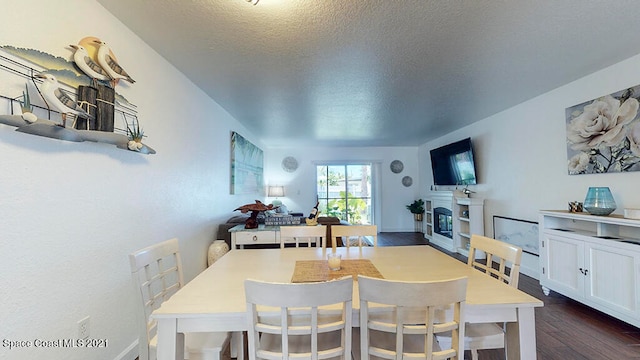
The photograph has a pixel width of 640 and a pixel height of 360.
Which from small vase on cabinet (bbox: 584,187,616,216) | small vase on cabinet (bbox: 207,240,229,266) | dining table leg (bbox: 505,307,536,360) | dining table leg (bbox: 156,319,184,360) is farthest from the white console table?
small vase on cabinet (bbox: 584,187,616,216)

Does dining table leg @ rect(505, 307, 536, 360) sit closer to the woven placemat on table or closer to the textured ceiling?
the woven placemat on table

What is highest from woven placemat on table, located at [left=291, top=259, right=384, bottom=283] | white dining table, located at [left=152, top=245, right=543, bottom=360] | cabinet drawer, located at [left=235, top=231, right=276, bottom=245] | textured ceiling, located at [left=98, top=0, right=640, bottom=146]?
textured ceiling, located at [left=98, top=0, right=640, bottom=146]

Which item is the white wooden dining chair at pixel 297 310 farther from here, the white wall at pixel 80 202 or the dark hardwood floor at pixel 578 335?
the dark hardwood floor at pixel 578 335

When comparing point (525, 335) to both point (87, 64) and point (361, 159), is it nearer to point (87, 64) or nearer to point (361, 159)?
point (87, 64)

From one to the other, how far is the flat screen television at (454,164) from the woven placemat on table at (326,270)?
4.05 m

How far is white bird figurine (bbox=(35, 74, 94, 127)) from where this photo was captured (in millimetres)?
1285

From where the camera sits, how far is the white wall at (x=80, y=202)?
1203mm

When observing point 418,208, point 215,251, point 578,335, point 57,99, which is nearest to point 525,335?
point 578,335

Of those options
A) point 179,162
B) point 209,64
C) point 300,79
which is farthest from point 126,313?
point 300,79

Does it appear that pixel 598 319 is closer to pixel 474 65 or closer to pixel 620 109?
pixel 620 109

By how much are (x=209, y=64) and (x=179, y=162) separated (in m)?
0.97

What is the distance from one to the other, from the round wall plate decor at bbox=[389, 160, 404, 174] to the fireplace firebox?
180 centimetres

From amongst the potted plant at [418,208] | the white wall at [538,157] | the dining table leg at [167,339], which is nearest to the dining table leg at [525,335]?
the dining table leg at [167,339]

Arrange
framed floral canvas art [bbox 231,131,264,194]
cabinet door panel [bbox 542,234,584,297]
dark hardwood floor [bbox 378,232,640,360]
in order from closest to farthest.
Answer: dark hardwood floor [bbox 378,232,640,360] < cabinet door panel [bbox 542,234,584,297] < framed floral canvas art [bbox 231,131,264,194]
